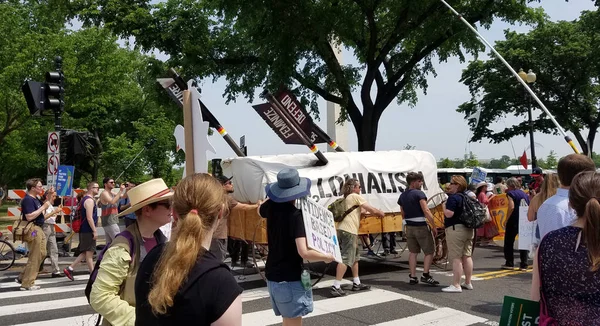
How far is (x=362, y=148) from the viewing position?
19.3 metres

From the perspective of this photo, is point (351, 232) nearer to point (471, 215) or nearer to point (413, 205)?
point (413, 205)

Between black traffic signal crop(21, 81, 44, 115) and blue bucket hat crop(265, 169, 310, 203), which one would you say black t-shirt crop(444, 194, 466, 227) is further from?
black traffic signal crop(21, 81, 44, 115)

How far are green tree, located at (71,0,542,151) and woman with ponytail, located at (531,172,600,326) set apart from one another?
15.1 metres

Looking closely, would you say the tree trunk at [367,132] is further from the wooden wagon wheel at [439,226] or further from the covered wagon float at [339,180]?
the wooden wagon wheel at [439,226]

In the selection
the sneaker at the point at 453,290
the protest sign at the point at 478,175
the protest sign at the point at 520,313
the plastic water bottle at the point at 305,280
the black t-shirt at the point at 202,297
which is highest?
the protest sign at the point at 478,175

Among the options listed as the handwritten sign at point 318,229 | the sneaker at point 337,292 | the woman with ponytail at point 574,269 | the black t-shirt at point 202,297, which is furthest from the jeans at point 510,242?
the black t-shirt at point 202,297

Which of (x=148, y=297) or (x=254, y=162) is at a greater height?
(x=254, y=162)

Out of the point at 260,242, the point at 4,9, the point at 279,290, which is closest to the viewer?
the point at 279,290

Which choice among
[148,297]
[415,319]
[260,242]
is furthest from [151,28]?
[148,297]

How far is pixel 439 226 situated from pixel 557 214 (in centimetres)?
750

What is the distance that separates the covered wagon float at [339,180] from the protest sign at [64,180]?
531 cm

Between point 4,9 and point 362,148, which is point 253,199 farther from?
point 4,9

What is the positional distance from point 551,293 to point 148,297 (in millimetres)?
1773

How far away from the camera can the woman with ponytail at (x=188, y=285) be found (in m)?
2.08
